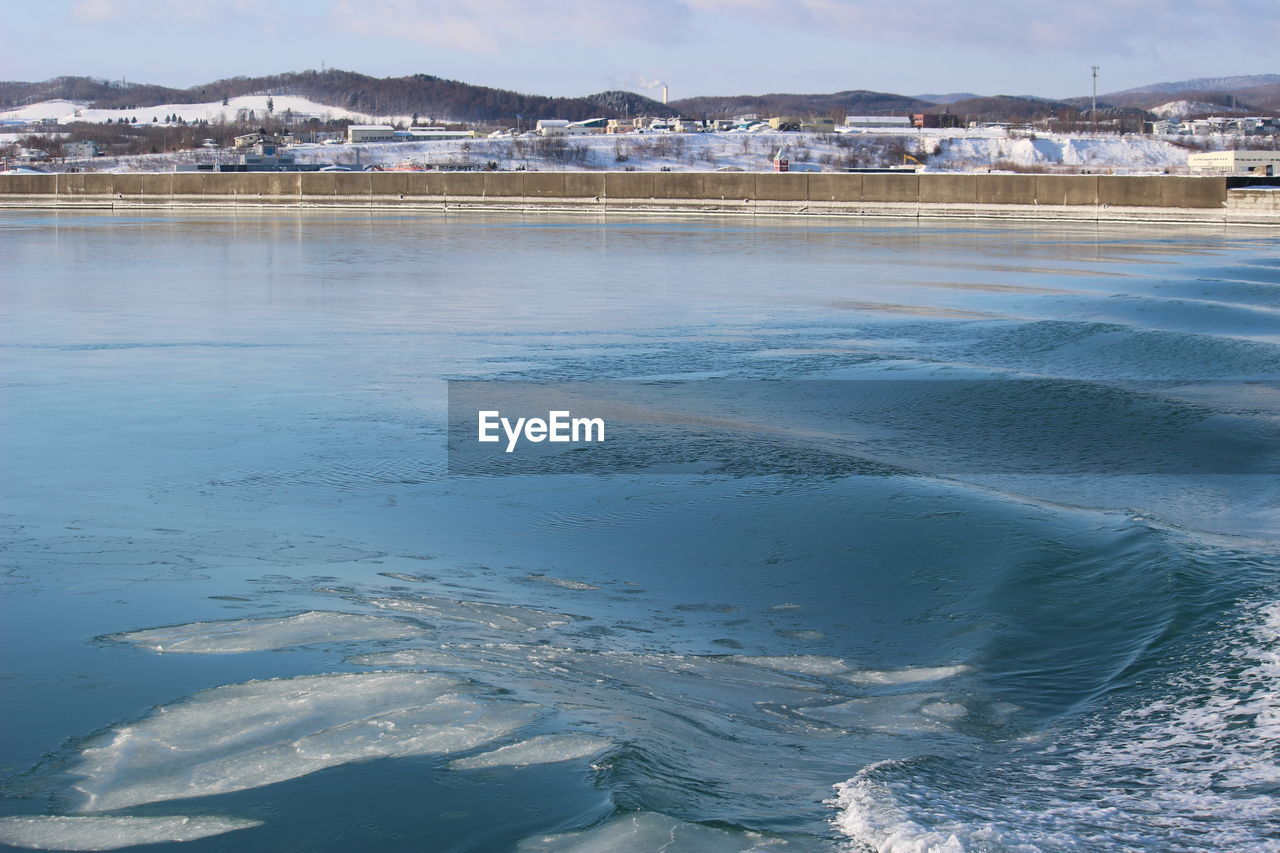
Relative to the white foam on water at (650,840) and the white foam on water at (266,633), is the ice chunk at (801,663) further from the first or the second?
the white foam on water at (650,840)

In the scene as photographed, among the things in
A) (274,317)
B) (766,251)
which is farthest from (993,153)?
(274,317)

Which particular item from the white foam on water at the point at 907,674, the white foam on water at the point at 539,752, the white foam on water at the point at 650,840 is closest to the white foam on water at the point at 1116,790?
the white foam on water at the point at 650,840

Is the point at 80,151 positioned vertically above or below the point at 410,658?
above

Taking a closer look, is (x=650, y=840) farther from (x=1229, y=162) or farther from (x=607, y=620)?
(x=1229, y=162)

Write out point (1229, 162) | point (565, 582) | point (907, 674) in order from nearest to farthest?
1. point (907, 674)
2. point (565, 582)
3. point (1229, 162)

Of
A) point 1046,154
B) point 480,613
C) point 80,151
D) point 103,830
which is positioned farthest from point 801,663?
point 80,151

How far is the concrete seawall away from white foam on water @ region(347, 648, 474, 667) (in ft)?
142

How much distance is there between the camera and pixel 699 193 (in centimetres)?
5369

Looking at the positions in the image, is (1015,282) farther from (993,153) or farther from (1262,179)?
(993,153)

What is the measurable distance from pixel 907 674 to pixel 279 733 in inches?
114

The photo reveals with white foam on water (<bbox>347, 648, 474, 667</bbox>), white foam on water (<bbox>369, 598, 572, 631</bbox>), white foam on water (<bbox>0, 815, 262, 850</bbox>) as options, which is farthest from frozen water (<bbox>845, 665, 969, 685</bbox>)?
white foam on water (<bbox>0, 815, 262, 850</bbox>)

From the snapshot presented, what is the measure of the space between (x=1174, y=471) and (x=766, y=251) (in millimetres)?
21207

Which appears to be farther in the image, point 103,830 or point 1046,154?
point 1046,154

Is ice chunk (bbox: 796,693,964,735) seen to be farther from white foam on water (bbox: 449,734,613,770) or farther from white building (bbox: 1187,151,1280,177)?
white building (bbox: 1187,151,1280,177)
